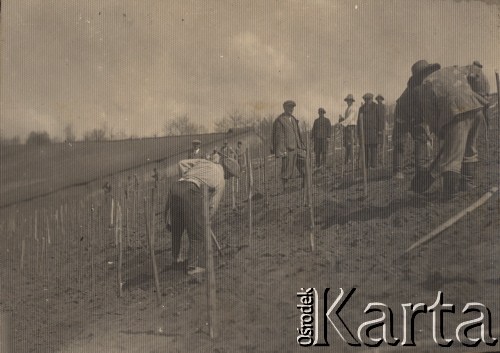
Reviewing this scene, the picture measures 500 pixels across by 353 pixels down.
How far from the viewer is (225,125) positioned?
356 centimetres

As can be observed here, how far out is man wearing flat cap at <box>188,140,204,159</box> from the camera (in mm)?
3529

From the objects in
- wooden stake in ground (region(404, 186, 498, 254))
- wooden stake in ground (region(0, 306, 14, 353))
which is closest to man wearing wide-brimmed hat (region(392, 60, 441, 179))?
wooden stake in ground (region(404, 186, 498, 254))

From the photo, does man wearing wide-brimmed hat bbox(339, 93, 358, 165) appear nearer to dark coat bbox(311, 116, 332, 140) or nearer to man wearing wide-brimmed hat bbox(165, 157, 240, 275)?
dark coat bbox(311, 116, 332, 140)

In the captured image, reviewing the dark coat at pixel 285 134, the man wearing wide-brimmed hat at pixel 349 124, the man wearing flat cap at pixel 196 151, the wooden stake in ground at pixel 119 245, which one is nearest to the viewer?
the wooden stake in ground at pixel 119 245

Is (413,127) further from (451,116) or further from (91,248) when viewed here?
(91,248)

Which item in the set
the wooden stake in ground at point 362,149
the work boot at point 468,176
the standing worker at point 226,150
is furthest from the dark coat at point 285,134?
the work boot at point 468,176

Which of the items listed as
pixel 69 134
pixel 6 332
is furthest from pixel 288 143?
pixel 6 332

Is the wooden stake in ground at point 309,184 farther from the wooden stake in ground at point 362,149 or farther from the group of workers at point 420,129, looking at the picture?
the wooden stake in ground at point 362,149

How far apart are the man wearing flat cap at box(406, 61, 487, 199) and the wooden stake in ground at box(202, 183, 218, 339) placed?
1558mm

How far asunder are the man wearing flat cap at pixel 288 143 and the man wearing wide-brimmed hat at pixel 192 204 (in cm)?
46

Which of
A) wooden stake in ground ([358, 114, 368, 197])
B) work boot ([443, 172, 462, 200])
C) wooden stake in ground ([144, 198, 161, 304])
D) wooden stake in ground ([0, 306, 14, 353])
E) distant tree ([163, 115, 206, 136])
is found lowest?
wooden stake in ground ([0, 306, 14, 353])

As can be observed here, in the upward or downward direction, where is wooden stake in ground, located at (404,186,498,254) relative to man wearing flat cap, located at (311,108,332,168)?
downward

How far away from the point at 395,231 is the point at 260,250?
0.92 meters

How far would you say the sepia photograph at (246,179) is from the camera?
3.34m
